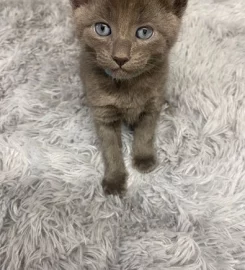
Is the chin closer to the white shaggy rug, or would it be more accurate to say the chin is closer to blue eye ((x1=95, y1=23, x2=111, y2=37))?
blue eye ((x1=95, y1=23, x2=111, y2=37))

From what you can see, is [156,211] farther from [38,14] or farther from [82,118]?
[38,14]

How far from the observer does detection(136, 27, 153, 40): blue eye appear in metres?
0.88

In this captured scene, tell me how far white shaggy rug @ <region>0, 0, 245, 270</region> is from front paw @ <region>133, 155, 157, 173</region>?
0.02 metres

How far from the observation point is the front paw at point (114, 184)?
3.42ft

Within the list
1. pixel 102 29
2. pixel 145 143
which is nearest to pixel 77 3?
pixel 102 29

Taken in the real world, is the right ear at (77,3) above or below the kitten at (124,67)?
above

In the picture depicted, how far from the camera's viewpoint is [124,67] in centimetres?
86

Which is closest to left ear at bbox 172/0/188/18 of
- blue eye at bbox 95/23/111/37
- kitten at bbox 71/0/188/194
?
kitten at bbox 71/0/188/194

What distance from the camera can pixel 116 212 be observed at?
101 cm

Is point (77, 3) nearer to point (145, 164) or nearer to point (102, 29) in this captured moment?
point (102, 29)

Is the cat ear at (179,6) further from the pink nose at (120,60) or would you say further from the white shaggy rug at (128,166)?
the white shaggy rug at (128,166)

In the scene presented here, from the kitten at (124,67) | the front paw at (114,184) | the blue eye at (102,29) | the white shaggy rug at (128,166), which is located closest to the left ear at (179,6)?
the kitten at (124,67)

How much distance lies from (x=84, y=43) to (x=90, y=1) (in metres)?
0.10

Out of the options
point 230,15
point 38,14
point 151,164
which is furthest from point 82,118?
point 230,15
